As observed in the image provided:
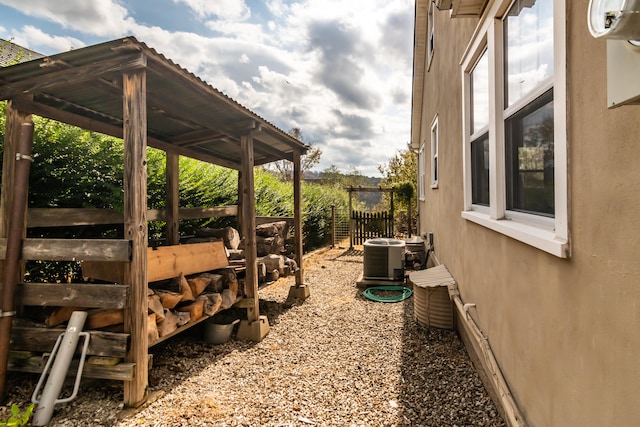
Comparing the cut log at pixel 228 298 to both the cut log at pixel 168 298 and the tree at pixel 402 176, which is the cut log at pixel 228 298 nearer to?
the cut log at pixel 168 298

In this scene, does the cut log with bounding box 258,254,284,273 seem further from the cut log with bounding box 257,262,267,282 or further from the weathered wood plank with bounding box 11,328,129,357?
the weathered wood plank with bounding box 11,328,129,357

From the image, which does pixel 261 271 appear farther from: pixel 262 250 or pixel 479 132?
pixel 479 132

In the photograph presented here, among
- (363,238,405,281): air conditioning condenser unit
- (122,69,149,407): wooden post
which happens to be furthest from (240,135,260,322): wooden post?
(363,238,405,281): air conditioning condenser unit

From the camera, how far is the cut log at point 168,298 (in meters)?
3.40

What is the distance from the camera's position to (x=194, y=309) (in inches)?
143

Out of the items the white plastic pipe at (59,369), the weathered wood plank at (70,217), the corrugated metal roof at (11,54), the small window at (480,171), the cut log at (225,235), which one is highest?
the corrugated metal roof at (11,54)

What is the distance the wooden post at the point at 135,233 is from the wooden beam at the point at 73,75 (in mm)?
95

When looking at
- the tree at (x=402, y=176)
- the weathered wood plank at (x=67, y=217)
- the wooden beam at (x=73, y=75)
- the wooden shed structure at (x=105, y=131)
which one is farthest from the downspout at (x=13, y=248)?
the tree at (x=402, y=176)

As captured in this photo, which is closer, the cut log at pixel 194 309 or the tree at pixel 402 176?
the cut log at pixel 194 309

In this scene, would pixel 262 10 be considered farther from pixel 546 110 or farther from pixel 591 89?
pixel 591 89

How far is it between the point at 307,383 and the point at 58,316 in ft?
7.59

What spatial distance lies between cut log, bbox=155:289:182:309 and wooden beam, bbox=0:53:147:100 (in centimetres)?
208

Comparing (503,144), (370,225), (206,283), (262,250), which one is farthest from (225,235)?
(370,225)

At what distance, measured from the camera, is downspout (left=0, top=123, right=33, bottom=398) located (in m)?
2.77
